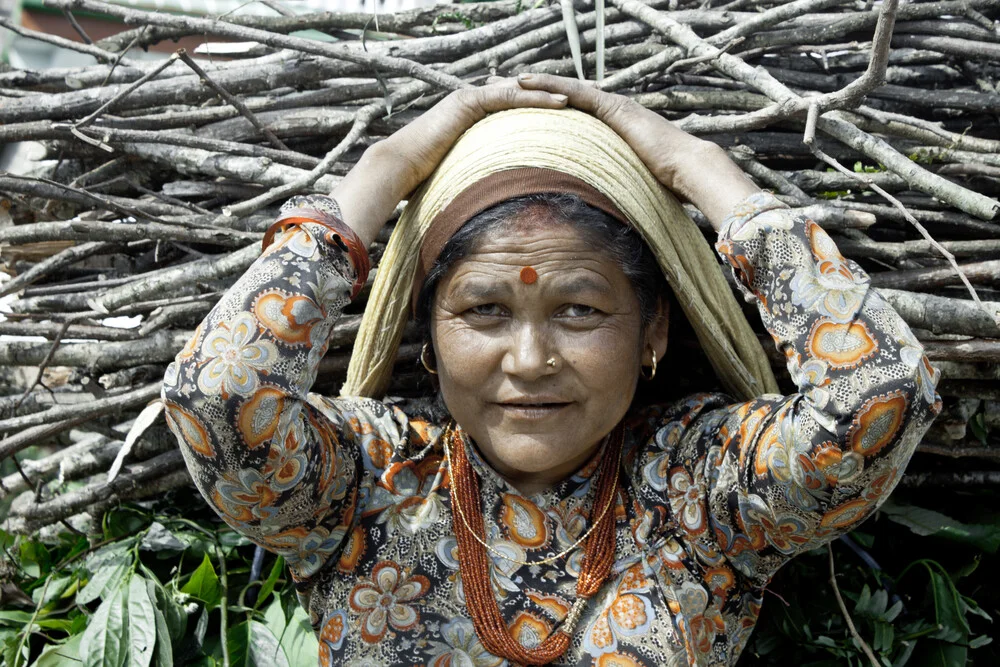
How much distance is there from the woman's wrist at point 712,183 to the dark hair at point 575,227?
149 millimetres

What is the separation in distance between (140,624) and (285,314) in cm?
94

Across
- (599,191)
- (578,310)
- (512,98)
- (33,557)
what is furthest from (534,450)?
(33,557)

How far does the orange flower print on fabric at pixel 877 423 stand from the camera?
1.54 metres

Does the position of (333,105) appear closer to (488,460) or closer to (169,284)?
(169,284)

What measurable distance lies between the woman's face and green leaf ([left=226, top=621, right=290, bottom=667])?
787mm

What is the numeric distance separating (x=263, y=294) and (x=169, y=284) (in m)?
0.77

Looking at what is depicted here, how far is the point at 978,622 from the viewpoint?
255cm

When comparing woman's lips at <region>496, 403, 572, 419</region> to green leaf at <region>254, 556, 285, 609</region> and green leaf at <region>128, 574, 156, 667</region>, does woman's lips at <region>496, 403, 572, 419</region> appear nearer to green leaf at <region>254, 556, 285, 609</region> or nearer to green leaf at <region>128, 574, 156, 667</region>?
green leaf at <region>254, 556, 285, 609</region>

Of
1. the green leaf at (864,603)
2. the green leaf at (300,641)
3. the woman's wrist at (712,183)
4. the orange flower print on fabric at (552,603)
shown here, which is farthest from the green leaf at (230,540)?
the green leaf at (864,603)

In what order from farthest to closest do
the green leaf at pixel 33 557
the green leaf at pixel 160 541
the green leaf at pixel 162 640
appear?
the green leaf at pixel 33 557
the green leaf at pixel 160 541
the green leaf at pixel 162 640

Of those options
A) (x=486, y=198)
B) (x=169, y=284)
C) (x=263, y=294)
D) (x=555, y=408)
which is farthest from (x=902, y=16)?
(x=169, y=284)

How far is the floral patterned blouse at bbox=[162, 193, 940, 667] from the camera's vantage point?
1.60 m

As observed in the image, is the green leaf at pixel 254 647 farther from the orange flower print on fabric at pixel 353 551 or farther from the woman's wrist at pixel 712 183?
the woman's wrist at pixel 712 183

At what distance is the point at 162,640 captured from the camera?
2121mm
